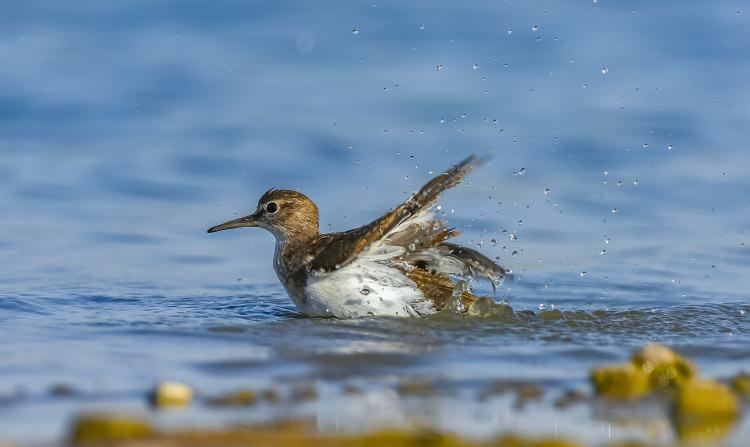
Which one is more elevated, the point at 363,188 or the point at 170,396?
the point at 363,188

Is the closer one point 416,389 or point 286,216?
point 416,389

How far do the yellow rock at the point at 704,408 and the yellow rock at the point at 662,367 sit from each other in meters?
0.51

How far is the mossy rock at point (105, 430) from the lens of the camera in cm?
559

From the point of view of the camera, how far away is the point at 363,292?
388 inches

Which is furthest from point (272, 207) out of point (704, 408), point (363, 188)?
point (704, 408)

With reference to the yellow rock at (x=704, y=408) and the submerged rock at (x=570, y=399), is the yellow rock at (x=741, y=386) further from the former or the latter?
the submerged rock at (x=570, y=399)

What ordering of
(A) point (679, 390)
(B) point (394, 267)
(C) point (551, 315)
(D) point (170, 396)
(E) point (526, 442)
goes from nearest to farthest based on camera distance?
(E) point (526, 442) < (D) point (170, 396) < (A) point (679, 390) < (B) point (394, 267) < (C) point (551, 315)

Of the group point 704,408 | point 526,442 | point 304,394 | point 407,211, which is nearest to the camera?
point 526,442

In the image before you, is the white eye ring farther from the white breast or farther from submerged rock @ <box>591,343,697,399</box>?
submerged rock @ <box>591,343,697,399</box>

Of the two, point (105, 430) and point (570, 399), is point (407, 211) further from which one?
point (105, 430)

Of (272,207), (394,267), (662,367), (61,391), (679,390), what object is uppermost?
(272,207)

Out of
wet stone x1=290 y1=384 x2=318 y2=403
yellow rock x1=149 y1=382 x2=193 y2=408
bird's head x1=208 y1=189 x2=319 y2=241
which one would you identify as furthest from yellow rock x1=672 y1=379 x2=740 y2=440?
bird's head x1=208 y1=189 x2=319 y2=241

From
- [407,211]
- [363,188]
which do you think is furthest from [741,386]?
[363,188]

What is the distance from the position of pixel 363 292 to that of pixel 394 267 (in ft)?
1.14
